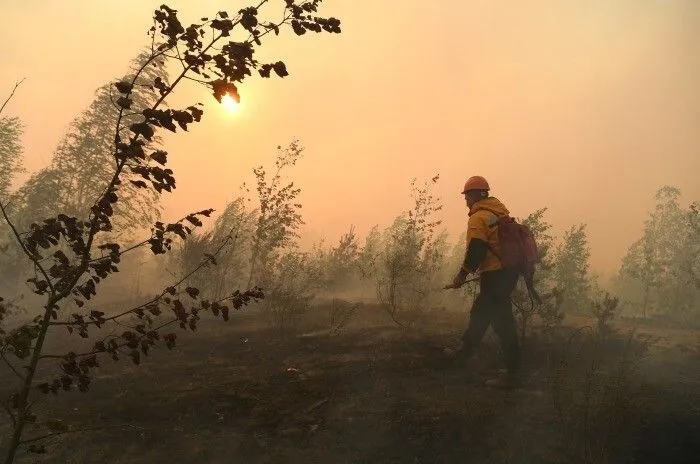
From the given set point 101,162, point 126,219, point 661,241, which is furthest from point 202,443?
point 661,241

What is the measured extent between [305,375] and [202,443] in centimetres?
212

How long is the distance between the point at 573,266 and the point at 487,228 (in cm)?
2230

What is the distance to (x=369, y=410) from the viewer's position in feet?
17.1

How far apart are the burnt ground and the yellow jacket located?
1512mm

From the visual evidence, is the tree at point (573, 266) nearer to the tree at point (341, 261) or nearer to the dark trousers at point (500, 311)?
the tree at point (341, 261)

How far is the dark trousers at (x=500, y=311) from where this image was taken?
5.73 meters

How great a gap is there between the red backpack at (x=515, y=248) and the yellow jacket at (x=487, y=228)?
62mm

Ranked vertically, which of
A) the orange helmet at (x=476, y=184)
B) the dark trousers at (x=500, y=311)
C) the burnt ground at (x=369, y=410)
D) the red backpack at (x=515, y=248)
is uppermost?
the orange helmet at (x=476, y=184)

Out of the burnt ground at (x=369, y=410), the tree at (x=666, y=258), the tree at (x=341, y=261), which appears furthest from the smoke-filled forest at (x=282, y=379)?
the tree at (x=666, y=258)

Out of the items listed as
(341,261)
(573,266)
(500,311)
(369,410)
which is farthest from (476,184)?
(573,266)

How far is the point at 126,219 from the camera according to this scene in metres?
25.9

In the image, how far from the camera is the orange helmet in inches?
241

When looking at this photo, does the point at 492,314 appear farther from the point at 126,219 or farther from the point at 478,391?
the point at 126,219

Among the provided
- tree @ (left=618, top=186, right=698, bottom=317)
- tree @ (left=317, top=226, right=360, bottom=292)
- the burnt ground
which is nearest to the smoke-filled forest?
the burnt ground
